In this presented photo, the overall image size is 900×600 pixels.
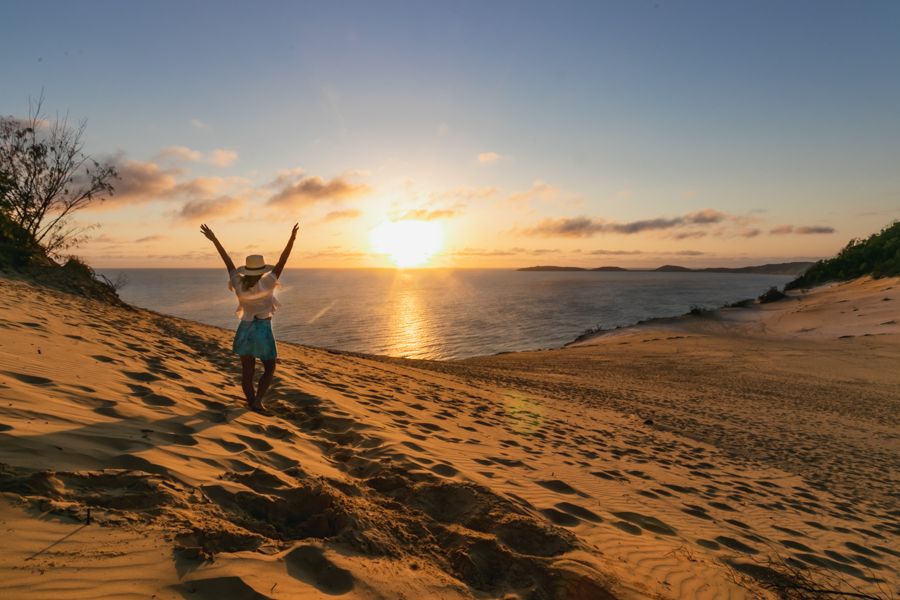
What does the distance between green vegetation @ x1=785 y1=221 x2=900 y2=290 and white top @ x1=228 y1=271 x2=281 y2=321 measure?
47884 mm

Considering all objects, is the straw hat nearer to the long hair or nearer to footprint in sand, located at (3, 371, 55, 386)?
the long hair

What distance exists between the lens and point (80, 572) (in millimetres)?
2271

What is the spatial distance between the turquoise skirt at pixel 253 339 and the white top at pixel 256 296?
0.10 meters

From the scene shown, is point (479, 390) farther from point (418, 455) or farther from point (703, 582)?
point (703, 582)

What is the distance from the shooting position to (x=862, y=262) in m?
45.5

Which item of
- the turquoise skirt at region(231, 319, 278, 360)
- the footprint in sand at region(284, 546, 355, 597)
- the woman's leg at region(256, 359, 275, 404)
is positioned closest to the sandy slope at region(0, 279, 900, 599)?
the footprint in sand at region(284, 546, 355, 597)

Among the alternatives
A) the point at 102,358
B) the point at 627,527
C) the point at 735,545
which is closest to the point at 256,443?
the point at 102,358

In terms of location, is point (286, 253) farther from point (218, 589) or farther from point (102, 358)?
point (218, 589)

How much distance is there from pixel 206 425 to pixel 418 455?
2.23 meters

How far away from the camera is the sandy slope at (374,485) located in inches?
106

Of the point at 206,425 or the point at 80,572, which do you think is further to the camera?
the point at 206,425

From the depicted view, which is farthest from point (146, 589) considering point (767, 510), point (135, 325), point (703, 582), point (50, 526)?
point (135, 325)

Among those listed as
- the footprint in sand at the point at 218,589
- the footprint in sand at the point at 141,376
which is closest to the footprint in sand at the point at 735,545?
the footprint in sand at the point at 218,589

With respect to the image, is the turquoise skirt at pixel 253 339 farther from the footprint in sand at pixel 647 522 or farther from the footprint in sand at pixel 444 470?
the footprint in sand at pixel 647 522
